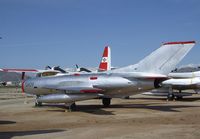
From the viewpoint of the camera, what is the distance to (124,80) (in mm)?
19344

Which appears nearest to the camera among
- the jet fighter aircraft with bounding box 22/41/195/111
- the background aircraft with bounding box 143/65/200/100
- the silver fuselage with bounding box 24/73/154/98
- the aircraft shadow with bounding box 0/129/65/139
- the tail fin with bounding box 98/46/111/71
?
the aircraft shadow with bounding box 0/129/65/139

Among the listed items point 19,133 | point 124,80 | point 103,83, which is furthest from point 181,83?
point 19,133

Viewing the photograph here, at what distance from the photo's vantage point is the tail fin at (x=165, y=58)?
19.1 m

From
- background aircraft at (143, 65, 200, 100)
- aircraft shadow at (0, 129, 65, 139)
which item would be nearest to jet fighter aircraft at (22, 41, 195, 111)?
aircraft shadow at (0, 129, 65, 139)

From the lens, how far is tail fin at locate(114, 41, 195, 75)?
19.1 m

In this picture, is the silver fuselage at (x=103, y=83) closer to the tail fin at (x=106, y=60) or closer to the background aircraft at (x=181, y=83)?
the background aircraft at (x=181, y=83)

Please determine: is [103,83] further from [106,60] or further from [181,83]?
[106,60]

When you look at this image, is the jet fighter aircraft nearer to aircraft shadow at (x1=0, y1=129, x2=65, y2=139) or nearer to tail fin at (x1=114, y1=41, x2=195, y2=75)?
tail fin at (x1=114, y1=41, x2=195, y2=75)

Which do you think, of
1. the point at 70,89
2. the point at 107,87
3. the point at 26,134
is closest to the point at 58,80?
the point at 70,89

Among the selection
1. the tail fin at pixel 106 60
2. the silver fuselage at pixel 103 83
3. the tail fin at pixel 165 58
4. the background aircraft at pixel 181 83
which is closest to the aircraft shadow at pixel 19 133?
the silver fuselage at pixel 103 83

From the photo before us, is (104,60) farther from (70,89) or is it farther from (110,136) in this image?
(110,136)

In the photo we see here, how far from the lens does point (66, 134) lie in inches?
428

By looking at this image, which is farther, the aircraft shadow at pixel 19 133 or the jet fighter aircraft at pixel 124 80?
the jet fighter aircraft at pixel 124 80

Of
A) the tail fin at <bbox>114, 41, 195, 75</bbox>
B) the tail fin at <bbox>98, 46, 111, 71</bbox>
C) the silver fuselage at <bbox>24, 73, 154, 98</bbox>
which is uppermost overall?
the tail fin at <bbox>98, 46, 111, 71</bbox>
